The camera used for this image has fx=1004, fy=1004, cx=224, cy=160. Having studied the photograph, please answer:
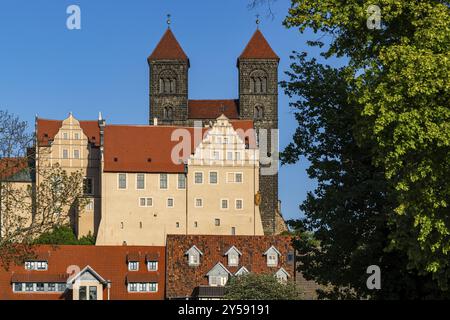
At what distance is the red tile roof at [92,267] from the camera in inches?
2489

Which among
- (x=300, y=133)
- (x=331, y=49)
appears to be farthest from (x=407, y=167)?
(x=300, y=133)

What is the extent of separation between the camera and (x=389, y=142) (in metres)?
18.6

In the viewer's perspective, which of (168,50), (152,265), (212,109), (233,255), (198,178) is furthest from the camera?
(168,50)

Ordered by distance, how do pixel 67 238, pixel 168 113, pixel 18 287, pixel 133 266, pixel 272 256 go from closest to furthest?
1. pixel 18 287
2. pixel 272 256
3. pixel 133 266
4. pixel 67 238
5. pixel 168 113

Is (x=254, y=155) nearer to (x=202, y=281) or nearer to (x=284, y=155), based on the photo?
(x=202, y=281)

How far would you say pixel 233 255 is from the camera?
213ft

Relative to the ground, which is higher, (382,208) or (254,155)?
(254,155)

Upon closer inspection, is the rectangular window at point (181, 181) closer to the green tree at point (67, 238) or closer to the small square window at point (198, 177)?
the small square window at point (198, 177)

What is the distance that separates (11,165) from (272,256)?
1329 inches

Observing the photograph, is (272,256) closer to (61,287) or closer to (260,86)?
(61,287)

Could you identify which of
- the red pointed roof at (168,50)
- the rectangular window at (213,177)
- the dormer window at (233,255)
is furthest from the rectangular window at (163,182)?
the red pointed roof at (168,50)

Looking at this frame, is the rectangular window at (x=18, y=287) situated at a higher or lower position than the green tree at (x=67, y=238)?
lower

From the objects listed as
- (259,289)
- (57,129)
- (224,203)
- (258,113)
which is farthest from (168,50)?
(259,289)

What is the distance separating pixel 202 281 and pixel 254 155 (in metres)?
33.5
